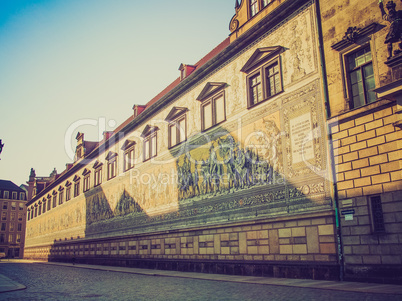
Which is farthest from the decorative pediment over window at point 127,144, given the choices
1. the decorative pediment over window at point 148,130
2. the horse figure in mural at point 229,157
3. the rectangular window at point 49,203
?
the rectangular window at point 49,203

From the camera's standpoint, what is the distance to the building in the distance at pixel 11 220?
8419 cm

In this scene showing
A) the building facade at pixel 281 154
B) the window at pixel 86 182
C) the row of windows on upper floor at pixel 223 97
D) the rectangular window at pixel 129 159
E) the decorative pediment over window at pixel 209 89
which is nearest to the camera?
the building facade at pixel 281 154

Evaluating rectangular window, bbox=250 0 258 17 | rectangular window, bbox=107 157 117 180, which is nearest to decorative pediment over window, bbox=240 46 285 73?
rectangular window, bbox=250 0 258 17

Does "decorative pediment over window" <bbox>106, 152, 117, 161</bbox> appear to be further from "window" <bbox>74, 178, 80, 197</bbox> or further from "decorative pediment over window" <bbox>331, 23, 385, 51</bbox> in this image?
"decorative pediment over window" <bbox>331, 23, 385, 51</bbox>

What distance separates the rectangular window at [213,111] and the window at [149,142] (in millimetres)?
5676

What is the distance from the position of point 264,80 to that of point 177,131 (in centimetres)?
778

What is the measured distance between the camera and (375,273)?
11.1 meters

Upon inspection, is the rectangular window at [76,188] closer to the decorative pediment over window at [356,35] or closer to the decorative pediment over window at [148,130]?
the decorative pediment over window at [148,130]

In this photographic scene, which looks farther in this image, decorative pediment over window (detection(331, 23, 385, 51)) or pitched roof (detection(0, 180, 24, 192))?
pitched roof (detection(0, 180, 24, 192))

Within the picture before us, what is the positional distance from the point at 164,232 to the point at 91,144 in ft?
77.5

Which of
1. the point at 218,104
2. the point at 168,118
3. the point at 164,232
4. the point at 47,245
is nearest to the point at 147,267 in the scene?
the point at 164,232

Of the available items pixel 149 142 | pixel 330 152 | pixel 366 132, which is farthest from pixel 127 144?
pixel 366 132

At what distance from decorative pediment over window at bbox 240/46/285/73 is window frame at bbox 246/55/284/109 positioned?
0.62 feet

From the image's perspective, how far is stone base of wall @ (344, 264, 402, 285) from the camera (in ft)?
34.7
